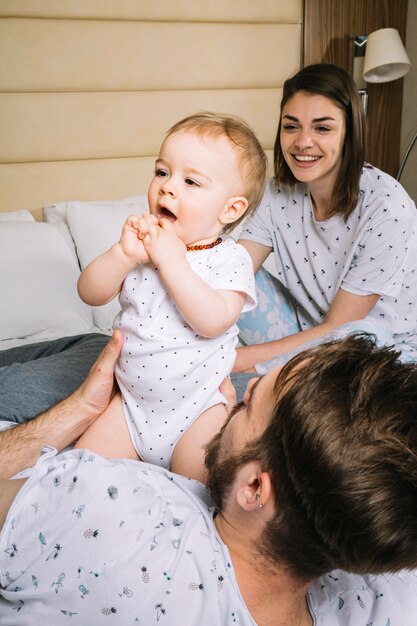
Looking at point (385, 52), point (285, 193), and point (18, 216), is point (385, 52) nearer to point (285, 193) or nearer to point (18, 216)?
point (285, 193)

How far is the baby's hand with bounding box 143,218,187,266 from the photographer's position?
1.11 m

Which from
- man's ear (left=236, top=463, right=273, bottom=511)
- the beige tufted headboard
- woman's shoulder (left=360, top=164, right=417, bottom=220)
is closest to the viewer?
man's ear (left=236, top=463, right=273, bottom=511)

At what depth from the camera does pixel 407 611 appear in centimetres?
93

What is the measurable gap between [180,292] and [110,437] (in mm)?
361

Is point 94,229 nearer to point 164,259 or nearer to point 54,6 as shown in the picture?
point 54,6

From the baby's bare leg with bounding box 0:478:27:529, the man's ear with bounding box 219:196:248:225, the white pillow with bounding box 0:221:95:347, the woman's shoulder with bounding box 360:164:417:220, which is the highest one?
the man's ear with bounding box 219:196:248:225

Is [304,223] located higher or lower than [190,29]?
lower

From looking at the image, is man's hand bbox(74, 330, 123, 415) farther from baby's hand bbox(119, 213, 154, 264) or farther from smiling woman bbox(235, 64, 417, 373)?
smiling woman bbox(235, 64, 417, 373)

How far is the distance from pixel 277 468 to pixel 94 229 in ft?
6.24

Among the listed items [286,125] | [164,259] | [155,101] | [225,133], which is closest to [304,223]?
[286,125]

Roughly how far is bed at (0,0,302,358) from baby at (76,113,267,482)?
43.1 inches

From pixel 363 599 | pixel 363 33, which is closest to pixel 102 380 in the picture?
pixel 363 599

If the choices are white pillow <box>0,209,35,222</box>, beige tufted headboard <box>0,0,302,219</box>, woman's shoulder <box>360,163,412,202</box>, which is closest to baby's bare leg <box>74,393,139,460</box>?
woman's shoulder <box>360,163,412,202</box>

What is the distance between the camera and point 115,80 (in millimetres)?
2818
